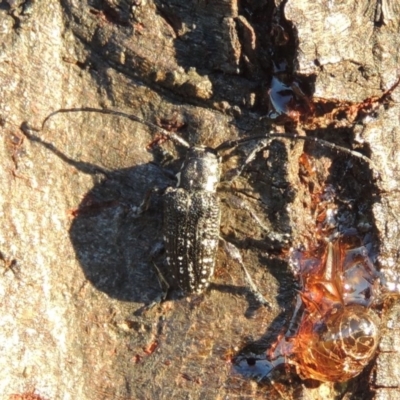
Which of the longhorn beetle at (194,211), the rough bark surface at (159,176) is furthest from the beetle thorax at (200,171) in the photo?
the rough bark surface at (159,176)

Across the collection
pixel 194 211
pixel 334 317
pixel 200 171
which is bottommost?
pixel 334 317

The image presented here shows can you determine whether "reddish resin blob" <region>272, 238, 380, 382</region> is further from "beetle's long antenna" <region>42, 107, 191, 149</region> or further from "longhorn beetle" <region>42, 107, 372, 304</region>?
"beetle's long antenna" <region>42, 107, 191, 149</region>

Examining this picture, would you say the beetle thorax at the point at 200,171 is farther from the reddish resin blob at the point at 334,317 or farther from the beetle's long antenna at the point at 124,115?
the reddish resin blob at the point at 334,317

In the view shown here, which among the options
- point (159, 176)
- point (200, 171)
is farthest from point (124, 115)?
point (200, 171)

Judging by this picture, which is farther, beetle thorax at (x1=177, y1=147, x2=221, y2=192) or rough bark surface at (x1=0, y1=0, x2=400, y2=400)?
beetle thorax at (x1=177, y1=147, x2=221, y2=192)

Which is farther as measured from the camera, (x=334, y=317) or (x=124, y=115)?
(x=124, y=115)

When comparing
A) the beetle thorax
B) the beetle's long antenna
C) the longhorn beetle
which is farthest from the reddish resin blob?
the beetle's long antenna

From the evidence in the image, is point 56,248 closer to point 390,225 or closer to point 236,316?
point 236,316

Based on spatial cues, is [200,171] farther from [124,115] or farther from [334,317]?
[334,317]
